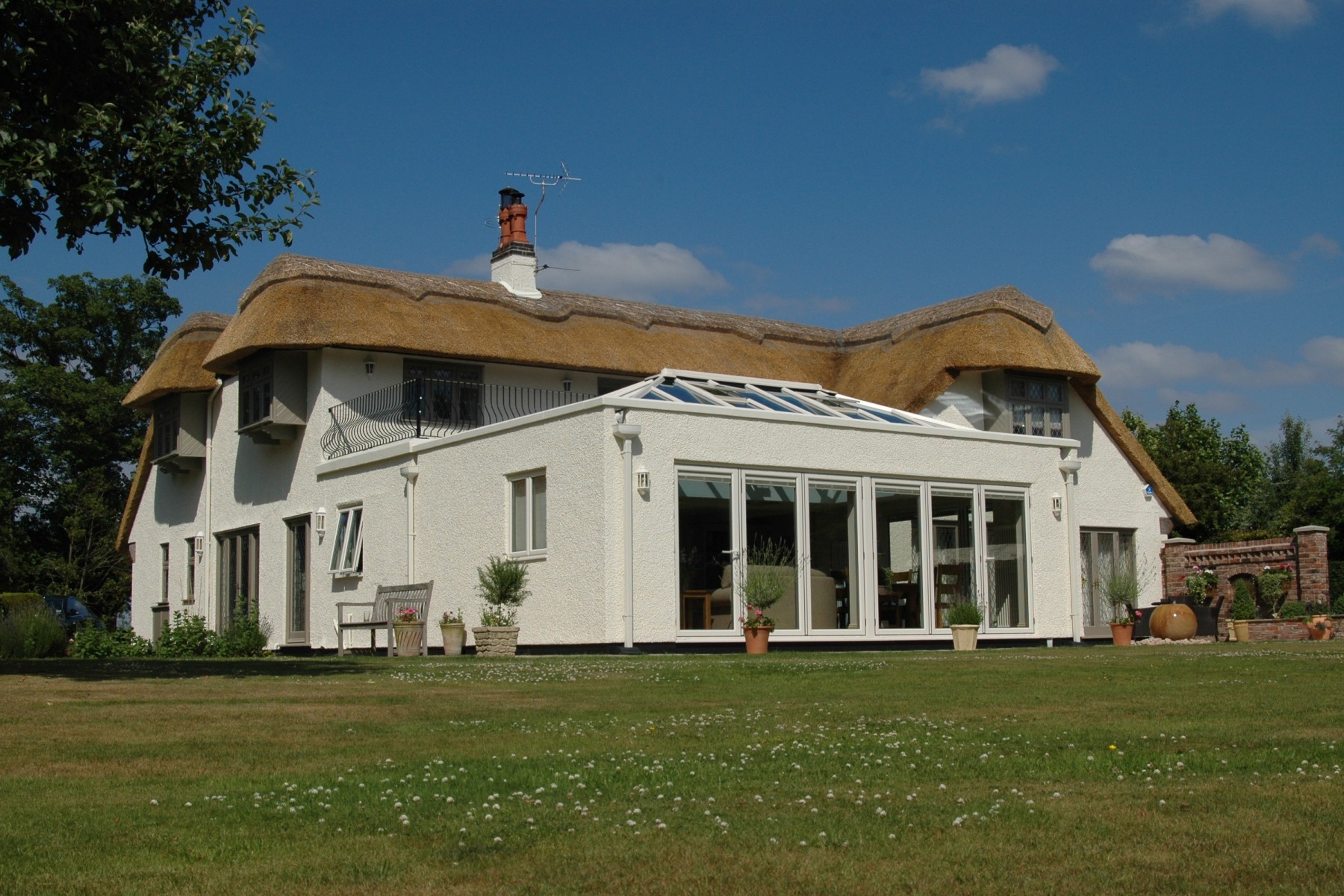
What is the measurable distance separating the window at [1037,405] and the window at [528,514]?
37.0 ft

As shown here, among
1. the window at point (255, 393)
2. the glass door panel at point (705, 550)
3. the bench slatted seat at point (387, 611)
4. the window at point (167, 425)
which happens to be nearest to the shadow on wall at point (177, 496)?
the window at point (167, 425)

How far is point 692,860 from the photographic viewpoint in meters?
3.98

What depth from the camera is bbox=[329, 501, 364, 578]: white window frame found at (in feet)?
71.3

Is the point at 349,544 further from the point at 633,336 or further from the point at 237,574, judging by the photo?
the point at 633,336

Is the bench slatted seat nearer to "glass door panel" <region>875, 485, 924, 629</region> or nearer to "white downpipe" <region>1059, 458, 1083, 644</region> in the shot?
"glass door panel" <region>875, 485, 924, 629</region>

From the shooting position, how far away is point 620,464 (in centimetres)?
1684

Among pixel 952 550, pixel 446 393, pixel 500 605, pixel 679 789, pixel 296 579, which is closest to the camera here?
pixel 679 789

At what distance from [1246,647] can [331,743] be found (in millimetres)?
13422

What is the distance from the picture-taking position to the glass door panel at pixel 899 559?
19156 millimetres

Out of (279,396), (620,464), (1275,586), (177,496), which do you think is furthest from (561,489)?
(1275,586)

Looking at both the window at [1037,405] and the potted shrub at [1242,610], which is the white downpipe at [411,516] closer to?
the window at [1037,405]

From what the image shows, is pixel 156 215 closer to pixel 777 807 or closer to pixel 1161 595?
pixel 777 807

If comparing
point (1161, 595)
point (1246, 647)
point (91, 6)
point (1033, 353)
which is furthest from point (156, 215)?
point (1161, 595)

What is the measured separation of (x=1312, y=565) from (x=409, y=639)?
17.3 metres
